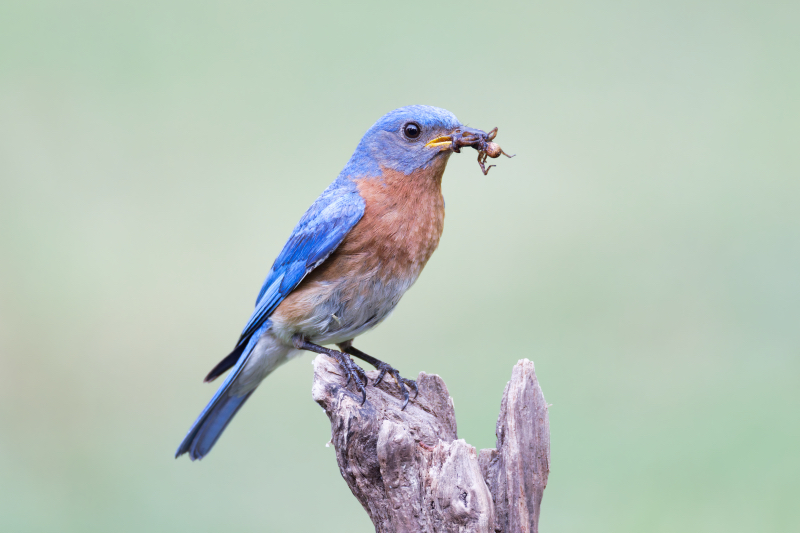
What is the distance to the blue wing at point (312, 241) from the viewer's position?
358 cm

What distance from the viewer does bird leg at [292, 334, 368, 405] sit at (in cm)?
346

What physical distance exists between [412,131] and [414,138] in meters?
0.04

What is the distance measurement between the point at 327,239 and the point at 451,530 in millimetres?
1451

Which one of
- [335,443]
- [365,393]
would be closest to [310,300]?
[365,393]

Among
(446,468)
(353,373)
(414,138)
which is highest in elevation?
(414,138)

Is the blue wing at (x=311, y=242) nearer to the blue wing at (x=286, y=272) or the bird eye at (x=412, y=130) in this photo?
the blue wing at (x=286, y=272)

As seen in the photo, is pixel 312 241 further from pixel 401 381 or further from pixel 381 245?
pixel 401 381

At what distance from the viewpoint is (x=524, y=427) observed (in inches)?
123

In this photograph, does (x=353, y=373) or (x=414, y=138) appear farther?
(x=414, y=138)

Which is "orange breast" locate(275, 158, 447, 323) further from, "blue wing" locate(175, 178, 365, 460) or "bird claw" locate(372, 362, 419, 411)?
"bird claw" locate(372, 362, 419, 411)

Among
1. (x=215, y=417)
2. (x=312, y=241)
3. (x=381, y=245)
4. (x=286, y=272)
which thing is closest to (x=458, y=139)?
(x=381, y=245)

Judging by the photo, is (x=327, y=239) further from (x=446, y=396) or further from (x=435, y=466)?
(x=435, y=466)

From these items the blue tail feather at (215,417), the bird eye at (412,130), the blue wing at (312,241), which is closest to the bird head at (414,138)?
the bird eye at (412,130)

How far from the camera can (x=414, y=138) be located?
3680mm
